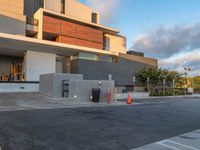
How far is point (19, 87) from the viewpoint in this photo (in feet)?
83.2

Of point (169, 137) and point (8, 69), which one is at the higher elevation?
point (8, 69)

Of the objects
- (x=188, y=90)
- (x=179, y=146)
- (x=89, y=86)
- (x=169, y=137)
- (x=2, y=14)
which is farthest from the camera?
(x=188, y=90)

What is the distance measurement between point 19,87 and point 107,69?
605 inches

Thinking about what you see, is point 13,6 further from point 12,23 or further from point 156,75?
point 156,75

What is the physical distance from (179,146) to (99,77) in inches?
1110

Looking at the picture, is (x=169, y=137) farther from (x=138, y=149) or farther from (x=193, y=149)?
(x=138, y=149)

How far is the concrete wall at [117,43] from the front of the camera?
143 feet

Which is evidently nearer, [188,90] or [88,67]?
[88,67]

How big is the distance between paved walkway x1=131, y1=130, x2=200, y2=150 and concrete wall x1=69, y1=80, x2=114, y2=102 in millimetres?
12742

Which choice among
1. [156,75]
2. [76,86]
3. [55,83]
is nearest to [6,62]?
[55,83]

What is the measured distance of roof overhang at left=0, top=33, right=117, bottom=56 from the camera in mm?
25061

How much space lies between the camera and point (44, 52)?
31.4m

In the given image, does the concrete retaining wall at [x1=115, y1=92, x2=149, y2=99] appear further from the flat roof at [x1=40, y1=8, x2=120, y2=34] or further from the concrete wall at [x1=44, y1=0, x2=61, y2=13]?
the concrete wall at [x1=44, y1=0, x2=61, y2=13]

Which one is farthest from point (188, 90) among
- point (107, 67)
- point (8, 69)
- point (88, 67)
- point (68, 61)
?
point (8, 69)
